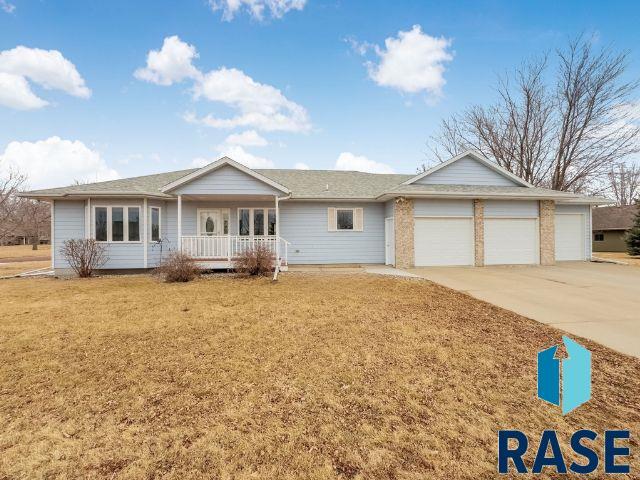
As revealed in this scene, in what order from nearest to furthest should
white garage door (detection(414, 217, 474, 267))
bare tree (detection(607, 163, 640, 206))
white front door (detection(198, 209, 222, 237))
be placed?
white garage door (detection(414, 217, 474, 267)), white front door (detection(198, 209, 222, 237)), bare tree (detection(607, 163, 640, 206))

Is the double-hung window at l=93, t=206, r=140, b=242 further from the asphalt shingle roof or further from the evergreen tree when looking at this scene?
the evergreen tree

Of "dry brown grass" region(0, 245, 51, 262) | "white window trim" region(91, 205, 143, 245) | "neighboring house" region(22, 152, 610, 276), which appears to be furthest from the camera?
"dry brown grass" region(0, 245, 51, 262)

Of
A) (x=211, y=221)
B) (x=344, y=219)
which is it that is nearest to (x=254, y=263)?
(x=211, y=221)

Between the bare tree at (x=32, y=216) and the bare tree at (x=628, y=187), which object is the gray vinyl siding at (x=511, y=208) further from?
the bare tree at (x=32, y=216)

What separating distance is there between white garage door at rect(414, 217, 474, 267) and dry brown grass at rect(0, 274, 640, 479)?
7465 millimetres

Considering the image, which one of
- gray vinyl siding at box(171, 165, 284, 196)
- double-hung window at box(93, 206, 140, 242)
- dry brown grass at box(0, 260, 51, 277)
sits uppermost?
gray vinyl siding at box(171, 165, 284, 196)

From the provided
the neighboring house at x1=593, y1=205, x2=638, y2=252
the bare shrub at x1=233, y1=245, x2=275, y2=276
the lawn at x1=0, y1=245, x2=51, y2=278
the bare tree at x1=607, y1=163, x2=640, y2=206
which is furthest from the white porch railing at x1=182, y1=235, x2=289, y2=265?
the bare tree at x1=607, y1=163, x2=640, y2=206

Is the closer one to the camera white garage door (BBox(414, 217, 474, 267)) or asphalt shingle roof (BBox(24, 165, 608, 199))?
asphalt shingle roof (BBox(24, 165, 608, 199))

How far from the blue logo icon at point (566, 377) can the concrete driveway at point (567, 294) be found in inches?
34.4

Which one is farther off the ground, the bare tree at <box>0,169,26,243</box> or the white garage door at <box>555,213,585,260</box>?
the bare tree at <box>0,169,26,243</box>

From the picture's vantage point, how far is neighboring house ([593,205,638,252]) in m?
26.9

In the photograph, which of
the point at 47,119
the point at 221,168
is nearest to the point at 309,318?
the point at 221,168

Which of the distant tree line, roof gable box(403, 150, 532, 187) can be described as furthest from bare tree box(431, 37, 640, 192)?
roof gable box(403, 150, 532, 187)

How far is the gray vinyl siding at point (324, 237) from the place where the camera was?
14.8 m
